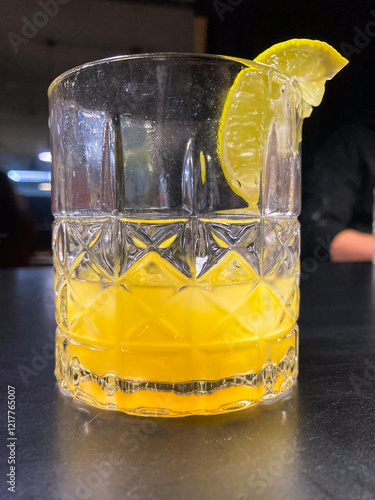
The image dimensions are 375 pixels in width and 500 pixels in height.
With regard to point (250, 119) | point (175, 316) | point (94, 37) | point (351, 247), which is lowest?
point (351, 247)

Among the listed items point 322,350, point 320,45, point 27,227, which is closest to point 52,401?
point 322,350

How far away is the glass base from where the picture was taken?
18.2 inches

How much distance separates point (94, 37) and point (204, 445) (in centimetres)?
252

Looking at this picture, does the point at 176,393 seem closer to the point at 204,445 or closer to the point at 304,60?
the point at 204,445

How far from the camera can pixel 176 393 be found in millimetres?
463

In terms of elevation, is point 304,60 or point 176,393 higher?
point 304,60

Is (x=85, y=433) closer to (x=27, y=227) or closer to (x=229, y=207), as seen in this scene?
(x=229, y=207)

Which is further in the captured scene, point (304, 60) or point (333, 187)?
point (333, 187)

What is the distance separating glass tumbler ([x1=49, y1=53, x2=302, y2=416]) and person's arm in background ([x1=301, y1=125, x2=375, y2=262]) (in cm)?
266

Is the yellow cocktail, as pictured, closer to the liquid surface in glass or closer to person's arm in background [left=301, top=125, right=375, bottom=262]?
the liquid surface in glass

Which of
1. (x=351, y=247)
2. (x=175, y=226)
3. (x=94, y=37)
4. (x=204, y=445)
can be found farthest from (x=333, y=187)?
(x=204, y=445)

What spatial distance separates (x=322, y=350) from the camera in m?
0.69

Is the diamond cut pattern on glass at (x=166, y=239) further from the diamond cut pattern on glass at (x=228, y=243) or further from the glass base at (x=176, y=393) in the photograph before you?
the glass base at (x=176, y=393)

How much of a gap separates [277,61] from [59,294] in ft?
1.23
